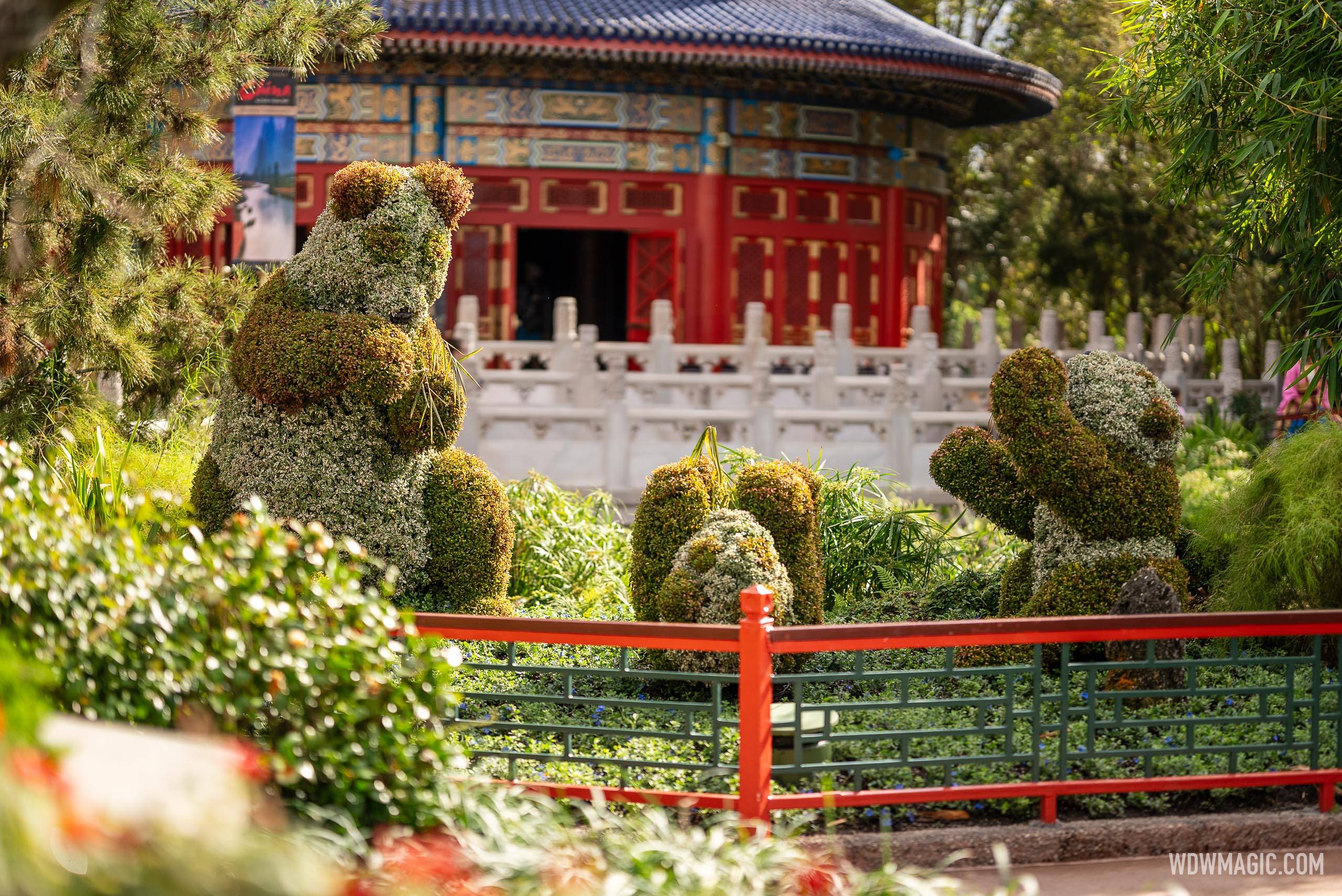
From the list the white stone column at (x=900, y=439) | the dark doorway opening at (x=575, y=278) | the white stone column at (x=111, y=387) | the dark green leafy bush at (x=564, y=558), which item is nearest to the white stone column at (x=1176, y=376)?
the white stone column at (x=900, y=439)

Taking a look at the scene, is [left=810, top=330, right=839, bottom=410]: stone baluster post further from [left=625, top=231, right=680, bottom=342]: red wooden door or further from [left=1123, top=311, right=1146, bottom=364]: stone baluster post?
[left=1123, top=311, right=1146, bottom=364]: stone baluster post

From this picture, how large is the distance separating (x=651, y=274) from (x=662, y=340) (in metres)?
2.39

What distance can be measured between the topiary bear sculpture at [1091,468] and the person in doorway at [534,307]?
14352 millimetres

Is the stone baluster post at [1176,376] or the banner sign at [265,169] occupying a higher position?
the banner sign at [265,169]

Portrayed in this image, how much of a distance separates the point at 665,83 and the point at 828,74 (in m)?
1.77

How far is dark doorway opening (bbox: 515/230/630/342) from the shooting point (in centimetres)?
1973

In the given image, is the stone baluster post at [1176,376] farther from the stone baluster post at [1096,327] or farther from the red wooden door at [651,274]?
the red wooden door at [651,274]

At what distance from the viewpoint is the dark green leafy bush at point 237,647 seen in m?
3.34

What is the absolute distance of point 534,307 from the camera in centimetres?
2030

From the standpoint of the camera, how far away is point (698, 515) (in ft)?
20.0

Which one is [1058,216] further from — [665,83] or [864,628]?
[864,628]

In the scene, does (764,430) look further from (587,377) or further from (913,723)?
(913,723)

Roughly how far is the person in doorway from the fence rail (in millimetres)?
14644

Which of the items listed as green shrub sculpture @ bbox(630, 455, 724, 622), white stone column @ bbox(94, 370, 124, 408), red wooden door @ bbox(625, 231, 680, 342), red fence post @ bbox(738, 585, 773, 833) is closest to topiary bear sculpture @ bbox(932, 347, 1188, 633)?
green shrub sculpture @ bbox(630, 455, 724, 622)
